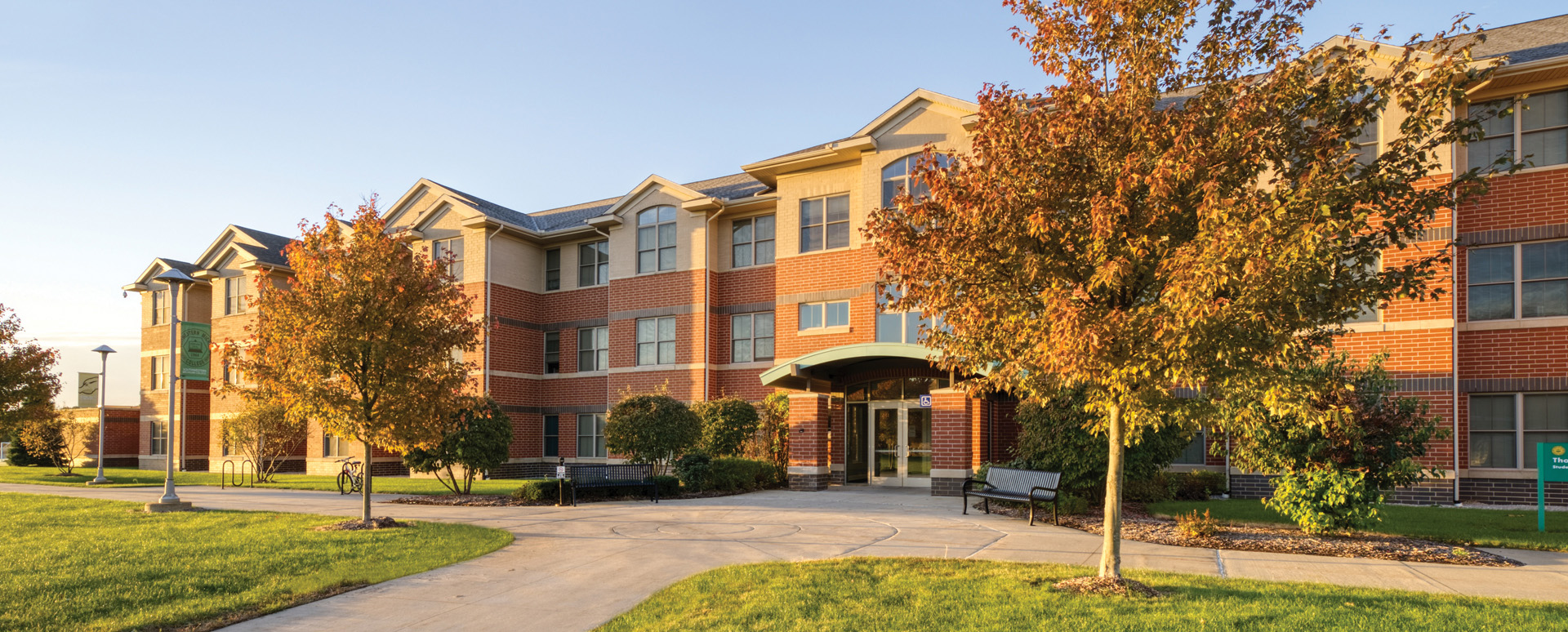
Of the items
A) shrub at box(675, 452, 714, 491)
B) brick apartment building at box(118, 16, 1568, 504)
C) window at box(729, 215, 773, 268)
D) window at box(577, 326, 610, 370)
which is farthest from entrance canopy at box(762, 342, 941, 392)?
window at box(577, 326, 610, 370)

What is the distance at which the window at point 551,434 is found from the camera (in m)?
31.9

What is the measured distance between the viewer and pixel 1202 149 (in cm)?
770

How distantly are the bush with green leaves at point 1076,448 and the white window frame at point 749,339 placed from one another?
1170cm

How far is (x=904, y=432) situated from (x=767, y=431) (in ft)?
11.9

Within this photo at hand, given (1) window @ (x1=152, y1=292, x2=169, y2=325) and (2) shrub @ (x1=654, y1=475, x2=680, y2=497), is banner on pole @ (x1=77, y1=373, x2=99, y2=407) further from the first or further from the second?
(2) shrub @ (x1=654, y1=475, x2=680, y2=497)

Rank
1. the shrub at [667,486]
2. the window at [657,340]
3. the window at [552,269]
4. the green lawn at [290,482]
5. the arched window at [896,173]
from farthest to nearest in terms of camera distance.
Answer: the window at [552,269] < the window at [657,340] < the green lawn at [290,482] < the arched window at [896,173] < the shrub at [667,486]

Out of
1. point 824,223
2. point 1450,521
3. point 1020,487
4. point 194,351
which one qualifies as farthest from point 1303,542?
point 194,351

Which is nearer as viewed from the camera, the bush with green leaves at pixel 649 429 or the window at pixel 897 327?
the bush with green leaves at pixel 649 429

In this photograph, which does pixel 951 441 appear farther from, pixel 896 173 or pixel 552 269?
pixel 552 269

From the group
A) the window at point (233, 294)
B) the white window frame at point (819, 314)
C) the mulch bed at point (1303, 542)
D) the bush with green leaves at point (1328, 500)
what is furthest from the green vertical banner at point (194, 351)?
the window at point (233, 294)

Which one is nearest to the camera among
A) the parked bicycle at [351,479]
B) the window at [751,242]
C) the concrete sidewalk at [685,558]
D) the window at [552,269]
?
the concrete sidewalk at [685,558]

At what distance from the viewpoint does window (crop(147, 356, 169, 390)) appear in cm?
3981

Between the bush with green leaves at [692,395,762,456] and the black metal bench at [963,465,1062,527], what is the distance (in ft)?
27.0

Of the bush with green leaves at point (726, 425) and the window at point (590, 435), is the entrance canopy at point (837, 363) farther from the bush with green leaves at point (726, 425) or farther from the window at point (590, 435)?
the window at point (590, 435)
